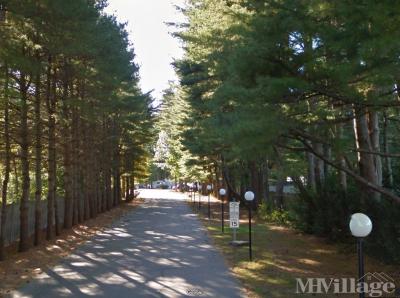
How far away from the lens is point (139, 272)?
11.2m

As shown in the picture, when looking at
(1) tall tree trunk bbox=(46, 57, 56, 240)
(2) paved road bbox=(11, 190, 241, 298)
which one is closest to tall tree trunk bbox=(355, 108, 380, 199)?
(2) paved road bbox=(11, 190, 241, 298)

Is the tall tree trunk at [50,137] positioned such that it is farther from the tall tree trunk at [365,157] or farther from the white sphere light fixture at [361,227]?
the white sphere light fixture at [361,227]

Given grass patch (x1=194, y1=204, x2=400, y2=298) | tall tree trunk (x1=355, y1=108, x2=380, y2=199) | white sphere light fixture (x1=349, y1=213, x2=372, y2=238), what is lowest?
grass patch (x1=194, y1=204, x2=400, y2=298)

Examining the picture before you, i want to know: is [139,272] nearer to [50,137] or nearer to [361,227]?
[361,227]

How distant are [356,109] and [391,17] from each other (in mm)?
2537

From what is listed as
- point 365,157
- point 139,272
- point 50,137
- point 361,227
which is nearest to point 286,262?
point 365,157

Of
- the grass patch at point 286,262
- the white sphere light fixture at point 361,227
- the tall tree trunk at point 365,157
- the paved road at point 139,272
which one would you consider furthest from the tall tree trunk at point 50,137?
the white sphere light fixture at point 361,227

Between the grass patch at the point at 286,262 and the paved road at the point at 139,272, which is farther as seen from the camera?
the grass patch at the point at 286,262

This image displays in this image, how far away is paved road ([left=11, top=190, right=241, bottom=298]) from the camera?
9.30 m

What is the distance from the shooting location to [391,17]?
6875mm

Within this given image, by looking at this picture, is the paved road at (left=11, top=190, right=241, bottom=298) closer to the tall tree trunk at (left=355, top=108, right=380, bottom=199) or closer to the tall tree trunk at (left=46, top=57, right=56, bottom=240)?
the tall tree trunk at (left=46, top=57, right=56, bottom=240)

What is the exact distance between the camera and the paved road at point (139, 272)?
930 centimetres

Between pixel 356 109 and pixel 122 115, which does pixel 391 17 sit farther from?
pixel 122 115

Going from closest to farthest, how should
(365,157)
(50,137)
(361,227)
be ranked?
(361,227) → (365,157) → (50,137)
